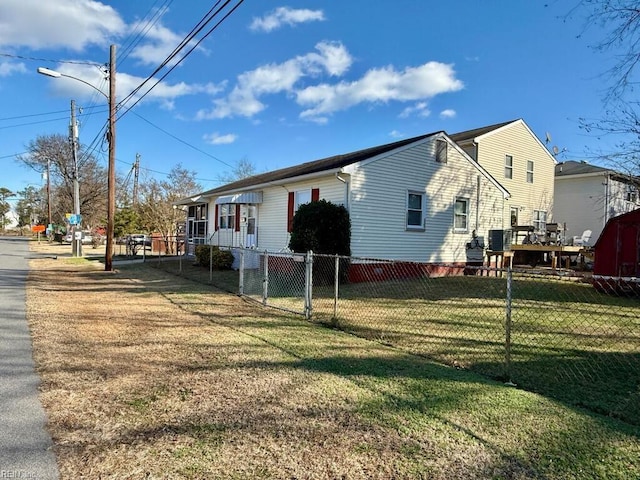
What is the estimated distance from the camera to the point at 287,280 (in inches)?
540

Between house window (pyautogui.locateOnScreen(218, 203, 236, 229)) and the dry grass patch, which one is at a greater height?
house window (pyautogui.locateOnScreen(218, 203, 236, 229))

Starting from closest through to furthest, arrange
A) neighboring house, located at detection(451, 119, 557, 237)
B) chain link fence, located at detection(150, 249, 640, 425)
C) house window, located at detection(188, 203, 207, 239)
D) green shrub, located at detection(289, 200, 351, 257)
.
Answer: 1. chain link fence, located at detection(150, 249, 640, 425)
2. green shrub, located at detection(289, 200, 351, 257)
3. neighboring house, located at detection(451, 119, 557, 237)
4. house window, located at detection(188, 203, 207, 239)

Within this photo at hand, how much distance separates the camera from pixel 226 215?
2005cm

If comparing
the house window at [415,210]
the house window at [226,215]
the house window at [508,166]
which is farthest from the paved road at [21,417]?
the house window at [508,166]

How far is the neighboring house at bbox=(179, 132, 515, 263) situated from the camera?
526 inches

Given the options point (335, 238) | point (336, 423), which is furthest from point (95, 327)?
point (335, 238)

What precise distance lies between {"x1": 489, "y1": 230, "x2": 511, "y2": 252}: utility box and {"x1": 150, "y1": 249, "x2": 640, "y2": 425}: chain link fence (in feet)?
7.82

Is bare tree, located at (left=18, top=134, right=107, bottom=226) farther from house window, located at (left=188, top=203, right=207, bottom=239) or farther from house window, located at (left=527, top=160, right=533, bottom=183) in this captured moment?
house window, located at (left=527, top=160, right=533, bottom=183)

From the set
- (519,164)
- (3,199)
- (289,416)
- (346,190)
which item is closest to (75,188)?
(346,190)

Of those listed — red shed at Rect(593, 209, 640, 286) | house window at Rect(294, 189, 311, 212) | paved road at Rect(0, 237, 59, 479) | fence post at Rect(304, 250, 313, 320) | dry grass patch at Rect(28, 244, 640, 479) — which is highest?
house window at Rect(294, 189, 311, 212)

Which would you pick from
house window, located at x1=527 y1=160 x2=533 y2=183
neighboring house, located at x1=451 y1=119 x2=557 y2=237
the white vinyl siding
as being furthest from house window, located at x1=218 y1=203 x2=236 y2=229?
house window, located at x1=527 y1=160 x2=533 y2=183

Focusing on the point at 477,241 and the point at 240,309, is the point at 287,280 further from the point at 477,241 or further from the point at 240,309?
the point at 477,241

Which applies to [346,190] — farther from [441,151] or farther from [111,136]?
[111,136]

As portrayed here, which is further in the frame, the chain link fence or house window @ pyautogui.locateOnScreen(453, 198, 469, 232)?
house window @ pyautogui.locateOnScreen(453, 198, 469, 232)
